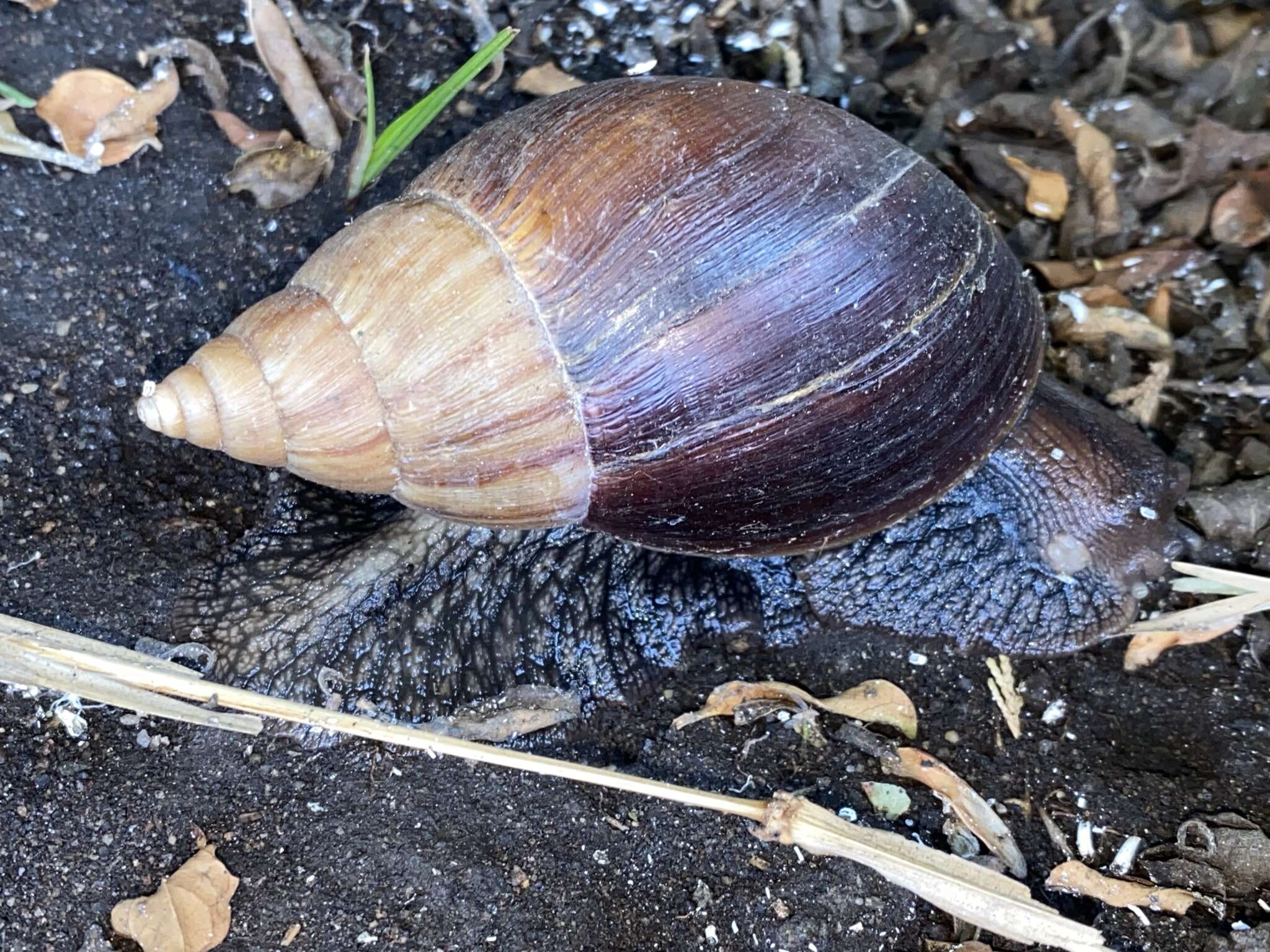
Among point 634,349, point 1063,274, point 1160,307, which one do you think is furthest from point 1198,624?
point 634,349

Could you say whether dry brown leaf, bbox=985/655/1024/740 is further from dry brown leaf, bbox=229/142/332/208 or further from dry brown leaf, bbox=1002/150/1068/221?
dry brown leaf, bbox=229/142/332/208

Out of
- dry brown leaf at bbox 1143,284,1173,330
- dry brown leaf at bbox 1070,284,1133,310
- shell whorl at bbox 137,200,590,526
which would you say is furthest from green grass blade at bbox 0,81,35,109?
dry brown leaf at bbox 1143,284,1173,330

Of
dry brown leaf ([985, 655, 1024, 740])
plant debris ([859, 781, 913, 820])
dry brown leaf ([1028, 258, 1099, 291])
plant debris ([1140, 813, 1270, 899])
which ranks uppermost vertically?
dry brown leaf ([1028, 258, 1099, 291])

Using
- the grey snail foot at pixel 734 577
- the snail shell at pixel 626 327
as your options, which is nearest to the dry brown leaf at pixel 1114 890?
the grey snail foot at pixel 734 577

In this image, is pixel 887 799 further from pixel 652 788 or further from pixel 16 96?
pixel 16 96

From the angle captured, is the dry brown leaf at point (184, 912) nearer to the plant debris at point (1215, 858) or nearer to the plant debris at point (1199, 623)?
the plant debris at point (1215, 858)

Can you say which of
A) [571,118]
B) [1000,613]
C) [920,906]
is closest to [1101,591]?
[1000,613]
